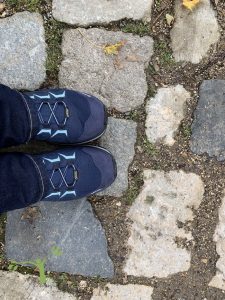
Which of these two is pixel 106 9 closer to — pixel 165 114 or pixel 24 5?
pixel 24 5

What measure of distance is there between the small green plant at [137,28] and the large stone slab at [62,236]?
84 centimetres

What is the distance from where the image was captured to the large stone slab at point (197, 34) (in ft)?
7.82

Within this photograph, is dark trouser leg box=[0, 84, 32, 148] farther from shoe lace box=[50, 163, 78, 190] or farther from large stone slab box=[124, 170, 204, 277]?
large stone slab box=[124, 170, 204, 277]

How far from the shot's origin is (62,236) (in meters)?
2.38

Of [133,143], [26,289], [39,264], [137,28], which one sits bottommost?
[26,289]

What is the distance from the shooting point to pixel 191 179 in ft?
7.78

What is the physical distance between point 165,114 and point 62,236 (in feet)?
2.45

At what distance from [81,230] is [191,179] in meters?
0.57

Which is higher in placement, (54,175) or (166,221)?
(54,175)

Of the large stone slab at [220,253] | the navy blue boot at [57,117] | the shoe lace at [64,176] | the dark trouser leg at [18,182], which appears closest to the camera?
the dark trouser leg at [18,182]

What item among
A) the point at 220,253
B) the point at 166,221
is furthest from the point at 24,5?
the point at 220,253

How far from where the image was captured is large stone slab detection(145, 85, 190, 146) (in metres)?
2.38

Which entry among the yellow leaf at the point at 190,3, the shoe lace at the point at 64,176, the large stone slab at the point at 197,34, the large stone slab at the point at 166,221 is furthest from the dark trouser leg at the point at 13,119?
the yellow leaf at the point at 190,3

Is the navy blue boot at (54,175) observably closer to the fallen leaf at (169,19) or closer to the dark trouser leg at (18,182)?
the dark trouser leg at (18,182)
